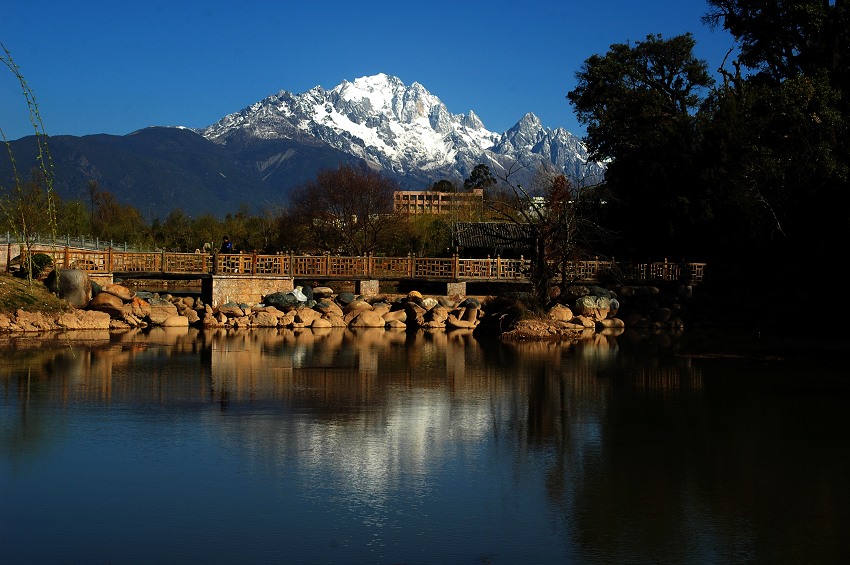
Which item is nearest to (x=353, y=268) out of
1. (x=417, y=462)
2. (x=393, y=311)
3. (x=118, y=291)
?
(x=393, y=311)

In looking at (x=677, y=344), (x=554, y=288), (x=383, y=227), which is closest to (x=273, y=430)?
(x=677, y=344)

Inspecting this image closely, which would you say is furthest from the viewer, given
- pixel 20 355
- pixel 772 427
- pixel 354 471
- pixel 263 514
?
pixel 20 355

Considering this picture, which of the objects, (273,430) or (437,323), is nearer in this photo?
(273,430)

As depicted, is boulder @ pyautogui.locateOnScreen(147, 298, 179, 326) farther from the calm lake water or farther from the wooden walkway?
the calm lake water

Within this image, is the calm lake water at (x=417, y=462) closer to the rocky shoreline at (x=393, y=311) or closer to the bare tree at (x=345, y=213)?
the rocky shoreline at (x=393, y=311)

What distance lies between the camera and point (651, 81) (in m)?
44.0

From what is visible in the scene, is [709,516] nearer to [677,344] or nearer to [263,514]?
[263,514]

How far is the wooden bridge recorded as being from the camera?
119 feet

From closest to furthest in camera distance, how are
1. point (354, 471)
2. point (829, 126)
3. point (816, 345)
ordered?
point (354, 471), point (816, 345), point (829, 126)

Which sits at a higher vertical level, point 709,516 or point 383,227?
point 383,227

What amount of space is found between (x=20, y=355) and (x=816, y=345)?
71.8ft

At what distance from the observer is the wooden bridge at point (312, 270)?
1426 inches

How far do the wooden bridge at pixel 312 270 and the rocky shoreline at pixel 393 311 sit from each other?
32.9 inches

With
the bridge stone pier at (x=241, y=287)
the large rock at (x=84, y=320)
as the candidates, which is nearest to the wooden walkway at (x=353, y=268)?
the bridge stone pier at (x=241, y=287)
